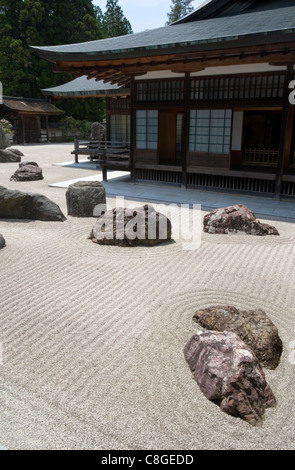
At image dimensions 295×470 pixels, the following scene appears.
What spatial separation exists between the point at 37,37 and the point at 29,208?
105 ft

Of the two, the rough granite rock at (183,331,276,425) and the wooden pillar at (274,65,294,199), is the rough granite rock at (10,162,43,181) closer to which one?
the wooden pillar at (274,65,294,199)

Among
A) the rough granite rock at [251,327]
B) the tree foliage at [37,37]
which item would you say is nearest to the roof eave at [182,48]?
the rough granite rock at [251,327]

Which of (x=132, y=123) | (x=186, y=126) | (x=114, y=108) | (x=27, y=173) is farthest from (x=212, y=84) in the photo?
(x=114, y=108)

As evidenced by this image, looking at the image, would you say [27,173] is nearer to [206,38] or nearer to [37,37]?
[206,38]

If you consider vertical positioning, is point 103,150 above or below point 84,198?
above

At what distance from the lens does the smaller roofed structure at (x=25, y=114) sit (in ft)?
84.2

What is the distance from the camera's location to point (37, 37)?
32938mm

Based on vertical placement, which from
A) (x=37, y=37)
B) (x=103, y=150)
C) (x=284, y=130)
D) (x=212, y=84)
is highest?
(x=37, y=37)

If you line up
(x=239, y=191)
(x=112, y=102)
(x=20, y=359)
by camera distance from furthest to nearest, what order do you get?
(x=112, y=102), (x=239, y=191), (x=20, y=359)

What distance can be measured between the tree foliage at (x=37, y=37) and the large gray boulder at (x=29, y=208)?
29859 mm
